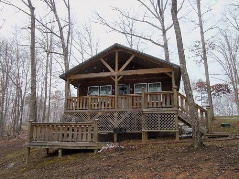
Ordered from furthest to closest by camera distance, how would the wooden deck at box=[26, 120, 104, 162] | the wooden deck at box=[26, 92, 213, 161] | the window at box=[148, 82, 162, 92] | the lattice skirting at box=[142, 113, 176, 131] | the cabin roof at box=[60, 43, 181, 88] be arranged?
the window at box=[148, 82, 162, 92]
the cabin roof at box=[60, 43, 181, 88]
the lattice skirting at box=[142, 113, 176, 131]
the wooden deck at box=[26, 92, 213, 161]
the wooden deck at box=[26, 120, 104, 162]

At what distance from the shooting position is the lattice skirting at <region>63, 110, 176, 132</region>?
33.2 feet

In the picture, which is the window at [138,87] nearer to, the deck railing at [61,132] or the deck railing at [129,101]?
the deck railing at [129,101]

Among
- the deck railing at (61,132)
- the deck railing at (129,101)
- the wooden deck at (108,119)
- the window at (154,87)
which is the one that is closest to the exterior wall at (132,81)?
the window at (154,87)

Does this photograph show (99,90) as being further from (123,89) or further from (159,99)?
(159,99)

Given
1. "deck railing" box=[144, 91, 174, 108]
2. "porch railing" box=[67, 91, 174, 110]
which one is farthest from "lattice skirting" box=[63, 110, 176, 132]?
"deck railing" box=[144, 91, 174, 108]

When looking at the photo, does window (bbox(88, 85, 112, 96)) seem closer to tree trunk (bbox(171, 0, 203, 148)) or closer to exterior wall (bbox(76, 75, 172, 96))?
exterior wall (bbox(76, 75, 172, 96))

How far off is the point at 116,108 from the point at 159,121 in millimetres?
2679

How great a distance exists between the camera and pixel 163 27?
2045cm

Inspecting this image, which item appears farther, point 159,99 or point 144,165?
point 159,99

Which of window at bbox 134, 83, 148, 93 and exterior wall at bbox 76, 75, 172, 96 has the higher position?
exterior wall at bbox 76, 75, 172, 96

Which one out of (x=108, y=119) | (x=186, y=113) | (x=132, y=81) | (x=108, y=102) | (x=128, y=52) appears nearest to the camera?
(x=186, y=113)

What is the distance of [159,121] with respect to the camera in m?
10.0

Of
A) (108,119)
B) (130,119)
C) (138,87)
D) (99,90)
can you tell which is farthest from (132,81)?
(108,119)

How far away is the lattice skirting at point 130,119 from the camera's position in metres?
10.1
